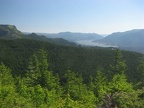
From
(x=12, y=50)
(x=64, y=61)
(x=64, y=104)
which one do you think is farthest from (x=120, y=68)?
(x=12, y=50)

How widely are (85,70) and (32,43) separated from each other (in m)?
73.3

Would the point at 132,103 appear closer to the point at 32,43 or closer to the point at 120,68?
the point at 120,68

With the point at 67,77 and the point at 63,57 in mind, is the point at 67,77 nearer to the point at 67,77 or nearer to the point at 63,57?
the point at 67,77

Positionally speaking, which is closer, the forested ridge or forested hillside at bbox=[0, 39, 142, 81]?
the forested ridge

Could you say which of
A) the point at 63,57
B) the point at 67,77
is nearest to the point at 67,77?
the point at 67,77

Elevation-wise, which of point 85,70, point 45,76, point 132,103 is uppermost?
point 132,103

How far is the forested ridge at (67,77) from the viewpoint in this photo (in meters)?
24.7

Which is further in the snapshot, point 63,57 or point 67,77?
point 63,57

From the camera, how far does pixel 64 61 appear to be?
14838 centimetres

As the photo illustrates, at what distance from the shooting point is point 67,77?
202 ft

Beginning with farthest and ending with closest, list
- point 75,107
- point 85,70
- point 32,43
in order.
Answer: point 32,43 < point 85,70 < point 75,107

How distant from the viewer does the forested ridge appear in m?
24.7

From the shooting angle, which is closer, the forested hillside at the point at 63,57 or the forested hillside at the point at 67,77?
the forested hillside at the point at 67,77

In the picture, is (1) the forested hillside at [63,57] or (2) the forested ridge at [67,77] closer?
(2) the forested ridge at [67,77]
